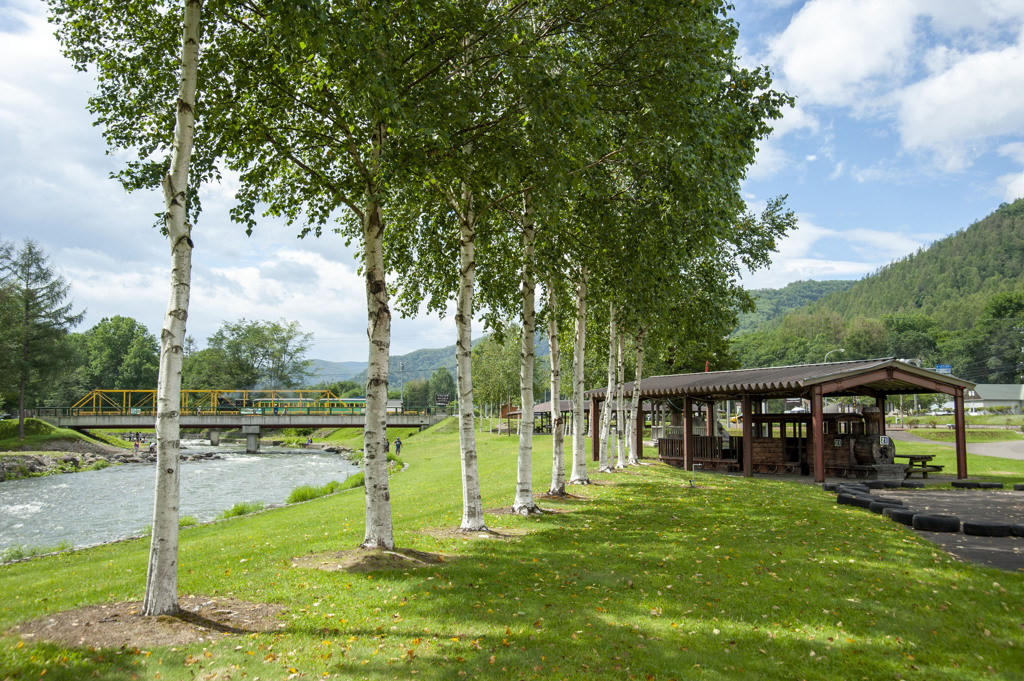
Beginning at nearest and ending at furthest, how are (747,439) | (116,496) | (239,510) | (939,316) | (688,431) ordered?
(239,510) < (747,439) < (688,431) < (116,496) < (939,316)

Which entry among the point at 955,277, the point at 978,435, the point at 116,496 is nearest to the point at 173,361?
the point at 116,496

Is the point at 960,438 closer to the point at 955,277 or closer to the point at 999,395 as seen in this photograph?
the point at 999,395

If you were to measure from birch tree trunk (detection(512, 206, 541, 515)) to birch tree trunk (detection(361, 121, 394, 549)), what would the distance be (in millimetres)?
4132

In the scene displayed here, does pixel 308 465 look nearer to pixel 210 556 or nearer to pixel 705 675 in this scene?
pixel 210 556

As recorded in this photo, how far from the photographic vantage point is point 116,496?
24.7 metres

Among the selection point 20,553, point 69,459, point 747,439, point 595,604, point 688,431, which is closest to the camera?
point 595,604

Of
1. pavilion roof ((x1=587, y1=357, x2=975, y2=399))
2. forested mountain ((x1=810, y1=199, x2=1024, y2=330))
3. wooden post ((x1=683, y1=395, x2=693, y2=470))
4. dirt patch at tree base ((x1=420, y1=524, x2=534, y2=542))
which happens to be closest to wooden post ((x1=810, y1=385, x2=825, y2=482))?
pavilion roof ((x1=587, y1=357, x2=975, y2=399))

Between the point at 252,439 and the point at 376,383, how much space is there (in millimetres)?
57108

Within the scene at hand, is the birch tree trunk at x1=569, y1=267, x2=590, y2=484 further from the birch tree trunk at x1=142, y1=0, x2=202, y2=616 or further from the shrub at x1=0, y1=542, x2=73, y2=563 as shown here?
the shrub at x1=0, y1=542, x2=73, y2=563

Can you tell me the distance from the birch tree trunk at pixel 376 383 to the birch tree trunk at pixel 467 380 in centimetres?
198

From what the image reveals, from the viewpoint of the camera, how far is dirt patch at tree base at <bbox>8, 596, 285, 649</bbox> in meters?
5.44

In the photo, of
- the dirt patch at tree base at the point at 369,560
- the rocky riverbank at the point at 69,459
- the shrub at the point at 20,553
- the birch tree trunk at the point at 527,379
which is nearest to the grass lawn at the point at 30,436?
the rocky riverbank at the point at 69,459

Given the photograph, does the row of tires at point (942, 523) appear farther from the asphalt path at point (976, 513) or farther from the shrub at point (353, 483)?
the shrub at point (353, 483)

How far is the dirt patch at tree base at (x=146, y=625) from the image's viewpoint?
17.9 ft
